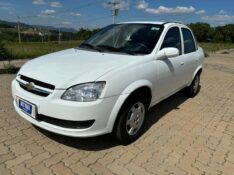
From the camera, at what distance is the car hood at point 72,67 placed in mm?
2973

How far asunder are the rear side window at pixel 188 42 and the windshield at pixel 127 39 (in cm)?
107

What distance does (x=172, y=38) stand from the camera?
15.2 feet

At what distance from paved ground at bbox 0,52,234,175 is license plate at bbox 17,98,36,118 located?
525 millimetres

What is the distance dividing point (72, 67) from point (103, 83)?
55 centimetres

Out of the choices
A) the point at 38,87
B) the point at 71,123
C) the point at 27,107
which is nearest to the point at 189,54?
the point at 71,123

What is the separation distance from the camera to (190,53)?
212 inches

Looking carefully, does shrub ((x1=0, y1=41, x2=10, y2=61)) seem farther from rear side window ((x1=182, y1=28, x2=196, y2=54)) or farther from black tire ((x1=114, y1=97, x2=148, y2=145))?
black tire ((x1=114, y1=97, x2=148, y2=145))

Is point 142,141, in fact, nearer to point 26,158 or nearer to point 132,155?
point 132,155

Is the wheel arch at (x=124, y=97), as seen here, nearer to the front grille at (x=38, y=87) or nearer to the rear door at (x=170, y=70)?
the rear door at (x=170, y=70)

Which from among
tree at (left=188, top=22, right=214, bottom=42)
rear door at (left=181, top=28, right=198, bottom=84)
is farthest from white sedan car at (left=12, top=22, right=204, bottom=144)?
tree at (left=188, top=22, right=214, bottom=42)

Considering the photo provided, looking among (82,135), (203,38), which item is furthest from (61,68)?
(203,38)

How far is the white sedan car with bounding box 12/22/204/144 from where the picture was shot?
9.61 ft

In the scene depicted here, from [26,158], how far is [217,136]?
295cm

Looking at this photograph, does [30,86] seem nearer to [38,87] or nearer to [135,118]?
[38,87]
